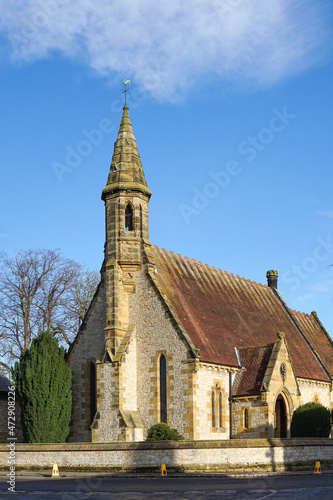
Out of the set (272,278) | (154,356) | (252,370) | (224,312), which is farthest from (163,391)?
(272,278)

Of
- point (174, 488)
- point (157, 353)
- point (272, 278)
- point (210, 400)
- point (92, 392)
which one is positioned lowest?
point (174, 488)

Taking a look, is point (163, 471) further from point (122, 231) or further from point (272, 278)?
point (272, 278)

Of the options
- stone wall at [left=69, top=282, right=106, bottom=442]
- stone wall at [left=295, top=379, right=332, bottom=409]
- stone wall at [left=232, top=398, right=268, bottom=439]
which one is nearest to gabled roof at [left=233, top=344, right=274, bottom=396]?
stone wall at [left=232, top=398, right=268, bottom=439]

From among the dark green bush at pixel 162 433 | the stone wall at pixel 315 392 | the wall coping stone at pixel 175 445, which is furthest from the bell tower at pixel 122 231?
the stone wall at pixel 315 392

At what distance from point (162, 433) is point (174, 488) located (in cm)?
836

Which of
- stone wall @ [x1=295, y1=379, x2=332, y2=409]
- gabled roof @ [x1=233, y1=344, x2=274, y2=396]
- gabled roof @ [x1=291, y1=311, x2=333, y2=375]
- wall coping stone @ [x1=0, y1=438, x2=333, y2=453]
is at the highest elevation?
gabled roof @ [x1=291, y1=311, x2=333, y2=375]

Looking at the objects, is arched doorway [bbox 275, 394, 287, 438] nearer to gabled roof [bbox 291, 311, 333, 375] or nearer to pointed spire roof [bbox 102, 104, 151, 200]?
gabled roof [bbox 291, 311, 333, 375]

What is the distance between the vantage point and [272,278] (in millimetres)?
46375

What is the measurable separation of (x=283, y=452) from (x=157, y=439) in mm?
5341

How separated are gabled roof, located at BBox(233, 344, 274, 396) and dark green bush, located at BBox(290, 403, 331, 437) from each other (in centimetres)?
230

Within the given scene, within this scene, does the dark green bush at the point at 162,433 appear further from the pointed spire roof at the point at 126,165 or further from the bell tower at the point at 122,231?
the pointed spire roof at the point at 126,165

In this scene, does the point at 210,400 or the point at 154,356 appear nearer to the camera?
the point at 210,400

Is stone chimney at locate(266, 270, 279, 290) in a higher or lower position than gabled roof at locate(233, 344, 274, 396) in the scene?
higher

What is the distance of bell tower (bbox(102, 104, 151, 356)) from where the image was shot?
32938mm
